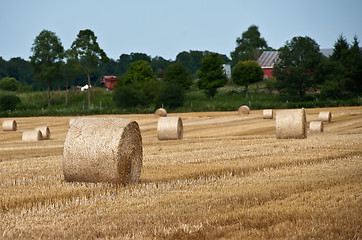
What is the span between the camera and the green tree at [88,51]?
3228 inches

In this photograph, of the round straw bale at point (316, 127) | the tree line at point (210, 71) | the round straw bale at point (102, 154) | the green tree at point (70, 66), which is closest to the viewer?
the round straw bale at point (102, 154)

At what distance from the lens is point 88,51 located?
8256cm

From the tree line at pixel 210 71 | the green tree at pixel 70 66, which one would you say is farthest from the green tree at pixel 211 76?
the green tree at pixel 70 66

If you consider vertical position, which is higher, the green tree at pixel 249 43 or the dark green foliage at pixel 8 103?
the green tree at pixel 249 43

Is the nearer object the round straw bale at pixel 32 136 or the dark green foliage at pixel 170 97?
the round straw bale at pixel 32 136

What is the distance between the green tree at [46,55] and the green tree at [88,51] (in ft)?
21.7

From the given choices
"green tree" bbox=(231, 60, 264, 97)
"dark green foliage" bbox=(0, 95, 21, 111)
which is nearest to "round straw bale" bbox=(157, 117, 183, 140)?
"dark green foliage" bbox=(0, 95, 21, 111)

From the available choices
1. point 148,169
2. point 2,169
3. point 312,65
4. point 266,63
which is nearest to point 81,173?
point 148,169

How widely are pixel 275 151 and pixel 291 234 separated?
31.6 feet

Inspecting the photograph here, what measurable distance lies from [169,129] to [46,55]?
226 feet

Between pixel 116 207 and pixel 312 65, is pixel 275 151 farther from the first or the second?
pixel 312 65

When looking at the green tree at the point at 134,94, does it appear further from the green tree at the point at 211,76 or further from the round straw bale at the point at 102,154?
the round straw bale at the point at 102,154

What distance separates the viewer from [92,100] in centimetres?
8781

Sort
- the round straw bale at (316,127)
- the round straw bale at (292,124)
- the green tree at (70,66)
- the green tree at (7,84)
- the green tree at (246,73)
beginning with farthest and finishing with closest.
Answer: the green tree at (7,84)
the green tree at (246,73)
the green tree at (70,66)
the round straw bale at (316,127)
the round straw bale at (292,124)
